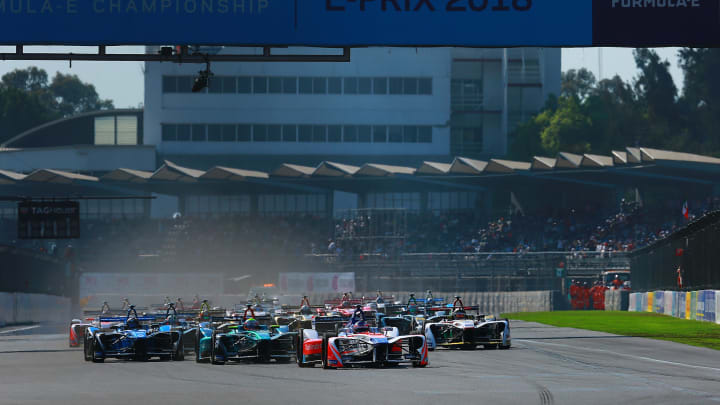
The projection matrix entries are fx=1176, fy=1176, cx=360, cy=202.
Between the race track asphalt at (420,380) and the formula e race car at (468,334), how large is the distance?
1.79 feet

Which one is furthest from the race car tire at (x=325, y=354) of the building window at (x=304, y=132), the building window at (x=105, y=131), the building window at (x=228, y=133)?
the building window at (x=105, y=131)

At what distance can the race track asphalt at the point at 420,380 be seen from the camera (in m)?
14.7

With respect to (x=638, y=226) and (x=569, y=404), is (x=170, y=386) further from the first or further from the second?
(x=638, y=226)

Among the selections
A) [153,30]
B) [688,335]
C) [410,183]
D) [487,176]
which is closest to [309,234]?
[410,183]

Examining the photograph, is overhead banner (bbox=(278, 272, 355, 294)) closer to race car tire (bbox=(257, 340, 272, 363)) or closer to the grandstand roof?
the grandstand roof

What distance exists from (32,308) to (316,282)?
16.4 m

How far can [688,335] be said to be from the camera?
2966 centimetres

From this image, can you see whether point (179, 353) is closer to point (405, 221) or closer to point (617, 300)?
point (617, 300)

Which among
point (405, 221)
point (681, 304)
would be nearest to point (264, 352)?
point (681, 304)

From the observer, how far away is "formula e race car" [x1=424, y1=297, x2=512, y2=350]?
1021 inches

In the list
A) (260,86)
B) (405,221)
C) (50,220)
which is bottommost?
(50,220)

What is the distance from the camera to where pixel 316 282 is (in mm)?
66062

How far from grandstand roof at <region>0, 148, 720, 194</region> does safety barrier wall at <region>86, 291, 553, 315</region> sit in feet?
33.9

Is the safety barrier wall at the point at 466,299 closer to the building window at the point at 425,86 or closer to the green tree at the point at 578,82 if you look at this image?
the building window at the point at 425,86
